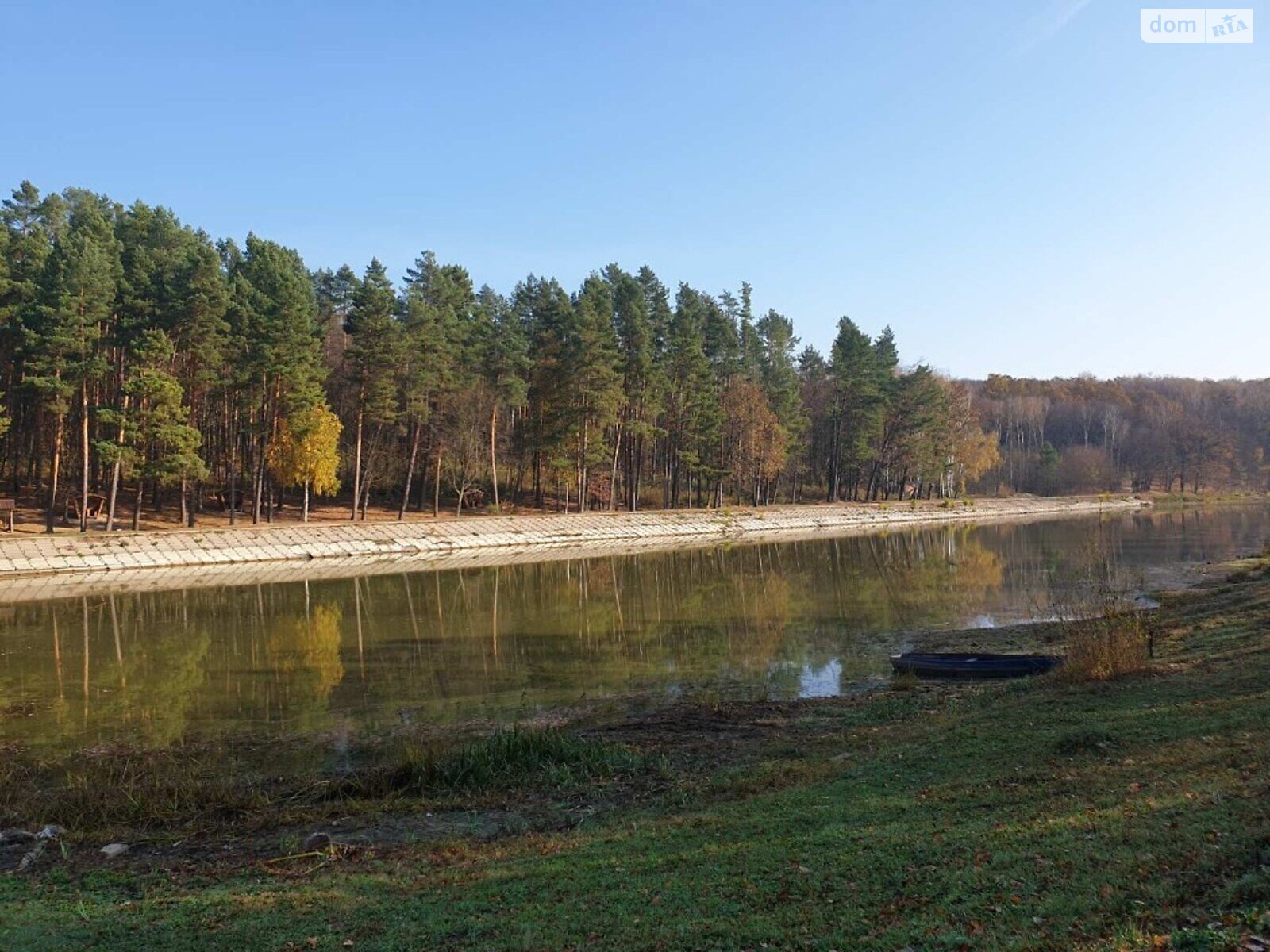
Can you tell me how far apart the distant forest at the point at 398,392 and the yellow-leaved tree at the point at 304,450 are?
133mm

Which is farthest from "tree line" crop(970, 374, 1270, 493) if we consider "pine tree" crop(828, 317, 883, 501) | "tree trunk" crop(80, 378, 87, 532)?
"tree trunk" crop(80, 378, 87, 532)

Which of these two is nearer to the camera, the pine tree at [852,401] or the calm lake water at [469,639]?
the calm lake water at [469,639]

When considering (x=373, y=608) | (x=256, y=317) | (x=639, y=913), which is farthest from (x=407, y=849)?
(x=256, y=317)

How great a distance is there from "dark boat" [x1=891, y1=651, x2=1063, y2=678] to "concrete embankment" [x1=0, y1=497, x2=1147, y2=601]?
88.5ft

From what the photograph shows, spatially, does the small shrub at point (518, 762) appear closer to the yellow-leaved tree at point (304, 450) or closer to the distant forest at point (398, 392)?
the distant forest at point (398, 392)

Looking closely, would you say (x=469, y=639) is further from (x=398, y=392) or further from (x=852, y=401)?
(x=852, y=401)

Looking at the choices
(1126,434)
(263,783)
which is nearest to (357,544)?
(263,783)

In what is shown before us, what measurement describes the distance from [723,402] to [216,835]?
205 feet

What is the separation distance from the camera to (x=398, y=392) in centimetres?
5147

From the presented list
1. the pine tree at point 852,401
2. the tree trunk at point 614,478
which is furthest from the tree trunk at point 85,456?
the pine tree at point 852,401

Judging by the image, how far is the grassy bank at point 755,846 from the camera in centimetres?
513

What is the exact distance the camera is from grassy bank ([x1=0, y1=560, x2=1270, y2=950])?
5129mm

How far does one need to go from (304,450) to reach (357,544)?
6574 mm

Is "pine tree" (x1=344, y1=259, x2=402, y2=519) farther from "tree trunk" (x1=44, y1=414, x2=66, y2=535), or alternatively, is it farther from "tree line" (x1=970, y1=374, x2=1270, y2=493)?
"tree line" (x1=970, y1=374, x2=1270, y2=493)
